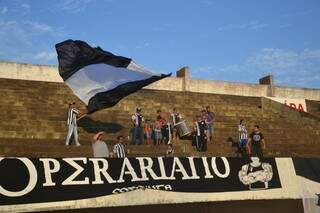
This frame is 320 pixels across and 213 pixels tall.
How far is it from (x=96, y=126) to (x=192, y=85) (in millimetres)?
8664

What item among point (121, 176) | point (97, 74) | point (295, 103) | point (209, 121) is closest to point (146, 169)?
point (121, 176)

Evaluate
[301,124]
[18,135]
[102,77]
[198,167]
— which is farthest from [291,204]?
[301,124]

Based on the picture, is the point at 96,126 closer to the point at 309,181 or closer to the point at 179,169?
the point at 179,169

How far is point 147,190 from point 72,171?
152 centimetres

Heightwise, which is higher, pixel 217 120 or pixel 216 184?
pixel 217 120

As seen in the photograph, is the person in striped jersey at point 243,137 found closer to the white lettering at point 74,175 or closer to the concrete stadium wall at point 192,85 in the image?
the white lettering at point 74,175

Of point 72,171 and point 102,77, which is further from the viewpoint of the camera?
point 102,77

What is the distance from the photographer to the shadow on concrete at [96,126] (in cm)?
1611

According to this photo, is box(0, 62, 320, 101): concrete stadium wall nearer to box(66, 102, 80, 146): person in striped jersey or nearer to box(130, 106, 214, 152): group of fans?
box(130, 106, 214, 152): group of fans

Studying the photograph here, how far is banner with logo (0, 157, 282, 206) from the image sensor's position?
822 cm

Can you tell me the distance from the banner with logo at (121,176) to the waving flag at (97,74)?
2.28m

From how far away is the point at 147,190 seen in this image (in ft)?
30.6

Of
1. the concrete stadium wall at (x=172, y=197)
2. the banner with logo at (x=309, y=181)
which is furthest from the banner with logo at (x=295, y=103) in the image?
the concrete stadium wall at (x=172, y=197)

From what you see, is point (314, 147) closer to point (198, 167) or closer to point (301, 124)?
point (301, 124)
